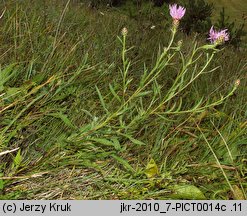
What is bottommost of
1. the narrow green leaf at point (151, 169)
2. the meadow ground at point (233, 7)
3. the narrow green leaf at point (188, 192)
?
the narrow green leaf at point (188, 192)

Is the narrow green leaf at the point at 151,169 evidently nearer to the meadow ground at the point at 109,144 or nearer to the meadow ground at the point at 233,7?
the meadow ground at the point at 109,144

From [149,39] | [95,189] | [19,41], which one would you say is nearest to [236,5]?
[149,39]

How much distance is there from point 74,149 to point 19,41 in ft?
3.40

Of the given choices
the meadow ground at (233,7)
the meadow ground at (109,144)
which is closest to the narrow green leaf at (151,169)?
the meadow ground at (109,144)

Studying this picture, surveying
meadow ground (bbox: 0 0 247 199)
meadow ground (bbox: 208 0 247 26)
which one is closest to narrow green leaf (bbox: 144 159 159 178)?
meadow ground (bbox: 0 0 247 199)

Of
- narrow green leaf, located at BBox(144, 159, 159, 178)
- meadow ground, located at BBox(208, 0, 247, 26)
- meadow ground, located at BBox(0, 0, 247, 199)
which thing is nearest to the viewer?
meadow ground, located at BBox(0, 0, 247, 199)

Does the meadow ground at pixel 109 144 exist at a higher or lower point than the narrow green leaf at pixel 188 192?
higher

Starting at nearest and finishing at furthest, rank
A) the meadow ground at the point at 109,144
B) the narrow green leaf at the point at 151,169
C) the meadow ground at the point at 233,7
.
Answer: the meadow ground at the point at 109,144
the narrow green leaf at the point at 151,169
the meadow ground at the point at 233,7

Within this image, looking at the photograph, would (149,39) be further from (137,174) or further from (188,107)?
(137,174)

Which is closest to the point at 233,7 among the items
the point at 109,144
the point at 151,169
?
the point at 151,169

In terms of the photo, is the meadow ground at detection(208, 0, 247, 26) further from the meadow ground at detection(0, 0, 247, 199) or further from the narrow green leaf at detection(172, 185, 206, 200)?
the narrow green leaf at detection(172, 185, 206, 200)

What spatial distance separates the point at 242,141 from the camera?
2055 millimetres

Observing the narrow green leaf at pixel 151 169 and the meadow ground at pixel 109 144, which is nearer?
the meadow ground at pixel 109 144

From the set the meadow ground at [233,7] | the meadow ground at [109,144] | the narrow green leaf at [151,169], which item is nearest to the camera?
the meadow ground at [109,144]
